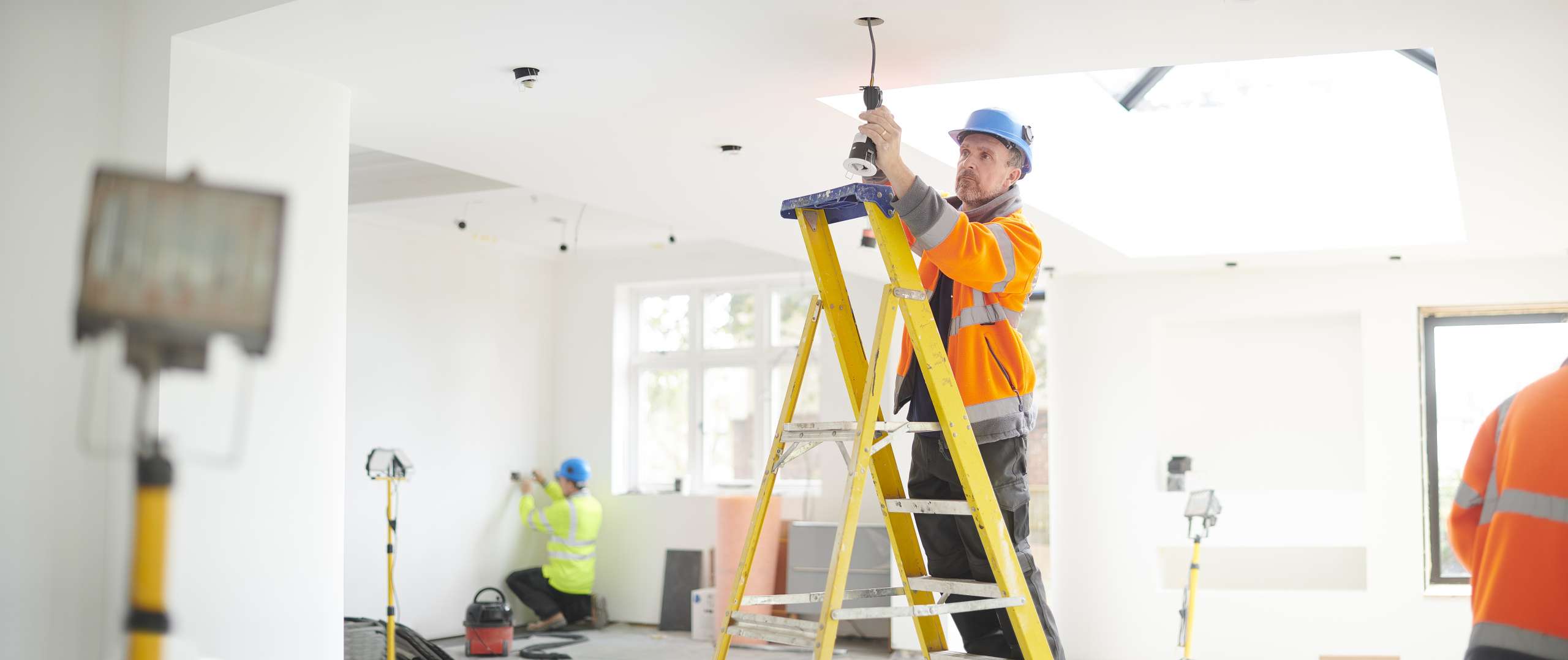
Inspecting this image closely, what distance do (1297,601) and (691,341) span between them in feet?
15.4

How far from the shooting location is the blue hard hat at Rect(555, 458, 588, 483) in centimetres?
883

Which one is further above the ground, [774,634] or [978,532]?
[978,532]

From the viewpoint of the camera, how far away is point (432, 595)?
27.2 feet

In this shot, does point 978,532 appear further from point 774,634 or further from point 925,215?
point 925,215

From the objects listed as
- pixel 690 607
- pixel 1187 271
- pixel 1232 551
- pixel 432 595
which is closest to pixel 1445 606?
pixel 1232 551

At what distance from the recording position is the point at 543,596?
28.9 feet

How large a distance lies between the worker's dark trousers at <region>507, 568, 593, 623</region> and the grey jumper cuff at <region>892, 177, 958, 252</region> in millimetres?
7080

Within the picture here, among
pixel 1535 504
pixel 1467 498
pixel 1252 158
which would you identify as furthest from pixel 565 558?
pixel 1535 504

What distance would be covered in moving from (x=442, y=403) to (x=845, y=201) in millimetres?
6638

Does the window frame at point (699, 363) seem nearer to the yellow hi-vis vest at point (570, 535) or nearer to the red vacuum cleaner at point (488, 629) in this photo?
the yellow hi-vis vest at point (570, 535)

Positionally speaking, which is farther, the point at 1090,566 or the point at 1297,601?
the point at 1090,566

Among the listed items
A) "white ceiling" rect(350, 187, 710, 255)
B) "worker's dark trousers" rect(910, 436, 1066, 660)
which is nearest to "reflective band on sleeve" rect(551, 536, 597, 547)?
"white ceiling" rect(350, 187, 710, 255)

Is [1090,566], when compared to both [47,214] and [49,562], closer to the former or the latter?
[49,562]

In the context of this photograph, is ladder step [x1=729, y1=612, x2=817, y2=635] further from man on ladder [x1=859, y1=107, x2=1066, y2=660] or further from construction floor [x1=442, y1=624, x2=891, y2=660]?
construction floor [x1=442, y1=624, x2=891, y2=660]
